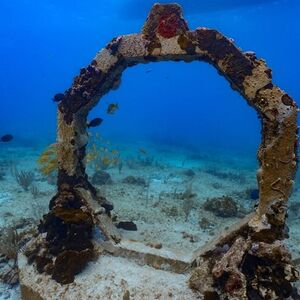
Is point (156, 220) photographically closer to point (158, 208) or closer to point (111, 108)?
point (158, 208)

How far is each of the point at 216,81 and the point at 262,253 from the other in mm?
171388

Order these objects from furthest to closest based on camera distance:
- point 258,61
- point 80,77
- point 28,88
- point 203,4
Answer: point 28,88
point 203,4
point 80,77
point 258,61

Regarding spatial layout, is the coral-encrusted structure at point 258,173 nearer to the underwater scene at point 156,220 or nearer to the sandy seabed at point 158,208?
the underwater scene at point 156,220

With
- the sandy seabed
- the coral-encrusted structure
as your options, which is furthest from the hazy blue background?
the coral-encrusted structure

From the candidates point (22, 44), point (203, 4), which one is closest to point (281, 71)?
point (22, 44)

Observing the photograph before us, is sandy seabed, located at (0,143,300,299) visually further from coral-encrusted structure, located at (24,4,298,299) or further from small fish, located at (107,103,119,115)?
small fish, located at (107,103,119,115)

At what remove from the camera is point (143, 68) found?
15838cm

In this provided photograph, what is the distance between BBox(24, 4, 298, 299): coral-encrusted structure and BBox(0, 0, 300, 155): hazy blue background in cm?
2632

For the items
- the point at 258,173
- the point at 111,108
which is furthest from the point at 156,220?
the point at 258,173

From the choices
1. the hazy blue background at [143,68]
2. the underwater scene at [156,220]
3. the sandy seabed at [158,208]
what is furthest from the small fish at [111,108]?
→ the hazy blue background at [143,68]

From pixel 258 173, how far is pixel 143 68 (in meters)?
158

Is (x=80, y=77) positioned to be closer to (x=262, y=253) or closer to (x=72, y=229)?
(x=72, y=229)

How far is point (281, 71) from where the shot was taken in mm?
134875

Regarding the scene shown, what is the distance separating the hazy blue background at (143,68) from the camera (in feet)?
134
